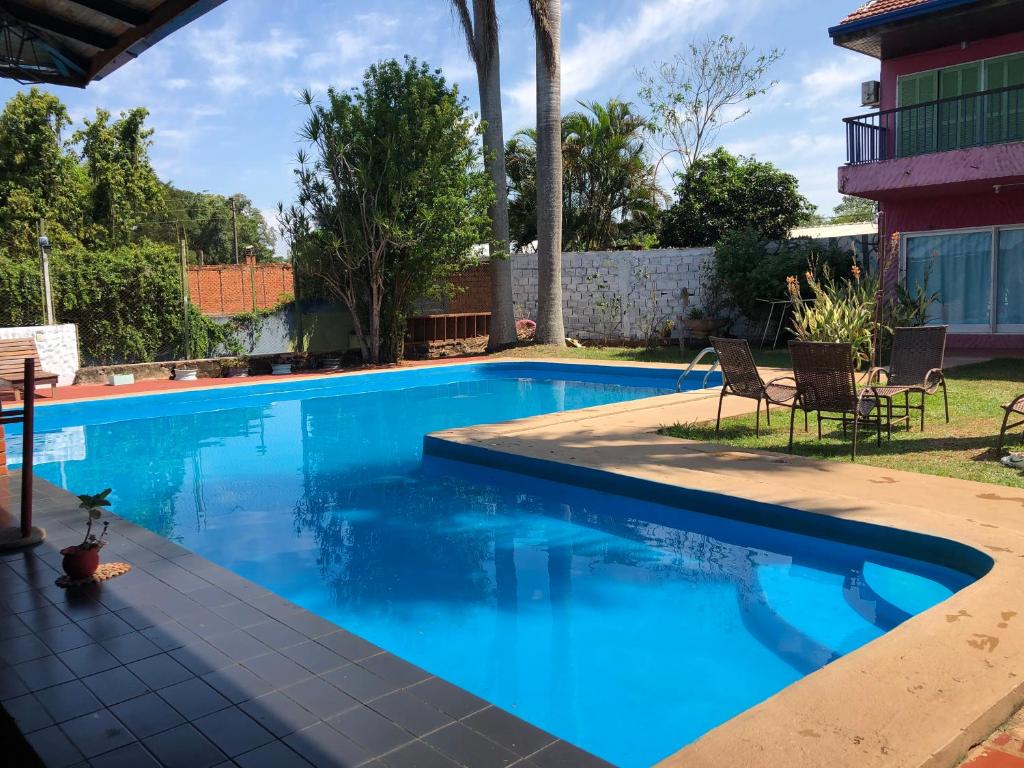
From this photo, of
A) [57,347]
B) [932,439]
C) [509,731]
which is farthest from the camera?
[57,347]

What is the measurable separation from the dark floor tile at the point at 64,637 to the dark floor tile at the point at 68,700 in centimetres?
39

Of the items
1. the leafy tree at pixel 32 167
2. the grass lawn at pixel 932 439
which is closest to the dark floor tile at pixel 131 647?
the grass lawn at pixel 932 439

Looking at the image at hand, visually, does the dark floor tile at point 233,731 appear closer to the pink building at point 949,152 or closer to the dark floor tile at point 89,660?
the dark floor tile at point 89,660

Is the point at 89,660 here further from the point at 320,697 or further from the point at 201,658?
the point at 320,697

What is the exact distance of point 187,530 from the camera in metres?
6.50

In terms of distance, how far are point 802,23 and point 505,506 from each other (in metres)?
27.2

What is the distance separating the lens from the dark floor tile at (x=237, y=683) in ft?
9.90

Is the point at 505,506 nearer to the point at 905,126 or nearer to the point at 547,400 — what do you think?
the point at 547,400

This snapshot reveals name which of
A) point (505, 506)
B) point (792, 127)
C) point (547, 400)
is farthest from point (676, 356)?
point (792, 127)

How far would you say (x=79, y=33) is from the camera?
174 inches

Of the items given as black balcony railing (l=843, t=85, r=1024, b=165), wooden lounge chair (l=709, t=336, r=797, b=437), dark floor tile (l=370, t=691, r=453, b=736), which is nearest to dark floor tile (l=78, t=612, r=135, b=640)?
dark floor tile (l=370, t=691, r=453, b=736)

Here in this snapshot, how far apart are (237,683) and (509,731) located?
1116 mm

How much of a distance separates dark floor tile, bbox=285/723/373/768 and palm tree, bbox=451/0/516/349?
49.4ft

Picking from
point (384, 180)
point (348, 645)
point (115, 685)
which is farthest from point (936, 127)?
point (115, 685)
